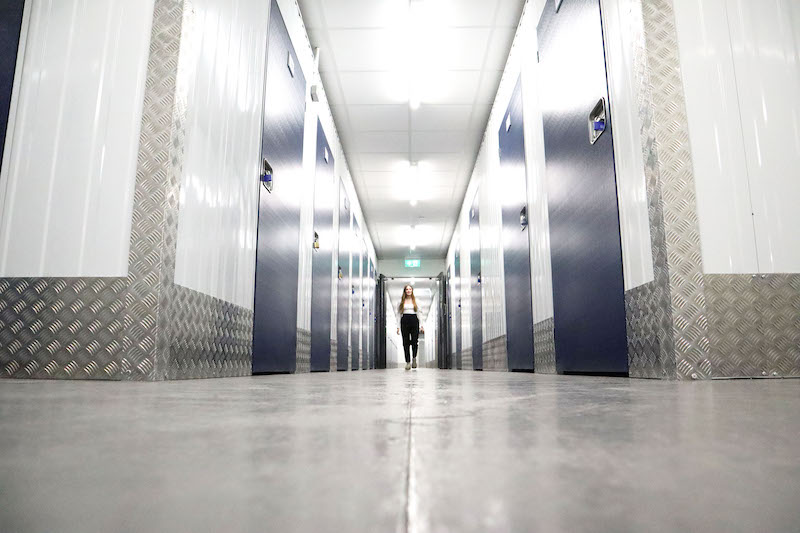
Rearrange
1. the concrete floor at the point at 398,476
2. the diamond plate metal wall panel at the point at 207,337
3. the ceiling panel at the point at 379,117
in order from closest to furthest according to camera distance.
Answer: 1. the concrete floor at the point at 398,476
2. the diamond plate metal wall panel at the point at 207,337
3. the ceiling panel at the point at 379,117

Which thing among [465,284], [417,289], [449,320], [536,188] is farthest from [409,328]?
[417,289]

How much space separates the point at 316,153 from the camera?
685 centimetres

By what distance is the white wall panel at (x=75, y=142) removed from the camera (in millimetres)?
2770

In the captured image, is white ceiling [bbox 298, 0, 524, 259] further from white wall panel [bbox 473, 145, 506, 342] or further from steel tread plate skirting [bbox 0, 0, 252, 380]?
steel tread plate skirting [bbox 0, 0, 252, 380]

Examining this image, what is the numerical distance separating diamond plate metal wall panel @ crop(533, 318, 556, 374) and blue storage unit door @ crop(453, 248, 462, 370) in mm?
7246

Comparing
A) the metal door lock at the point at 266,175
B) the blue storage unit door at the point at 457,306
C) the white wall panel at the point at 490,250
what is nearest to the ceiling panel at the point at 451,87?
the white wall panel at the point at 490,250

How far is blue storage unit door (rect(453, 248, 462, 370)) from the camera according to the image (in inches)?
508

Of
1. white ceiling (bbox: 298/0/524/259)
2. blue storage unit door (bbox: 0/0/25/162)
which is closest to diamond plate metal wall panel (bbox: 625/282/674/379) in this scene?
blue storage unit door (bbox: 0/0/25/162)

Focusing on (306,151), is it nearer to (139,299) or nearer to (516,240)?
(516,240)

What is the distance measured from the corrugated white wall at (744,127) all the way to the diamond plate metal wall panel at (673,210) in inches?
2.4

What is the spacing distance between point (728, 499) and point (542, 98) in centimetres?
521

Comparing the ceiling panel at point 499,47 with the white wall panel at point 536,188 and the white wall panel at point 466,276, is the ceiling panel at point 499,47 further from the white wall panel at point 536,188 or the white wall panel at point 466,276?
the white wall panel at point 466,276

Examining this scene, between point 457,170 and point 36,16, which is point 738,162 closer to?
point 36,16

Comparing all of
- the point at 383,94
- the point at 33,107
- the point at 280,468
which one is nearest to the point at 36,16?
the point at 33,107
